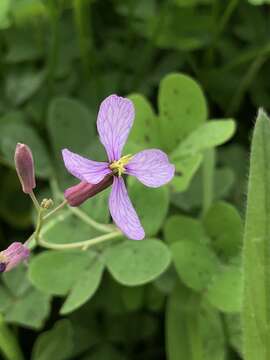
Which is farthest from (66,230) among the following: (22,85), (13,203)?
(22,85)

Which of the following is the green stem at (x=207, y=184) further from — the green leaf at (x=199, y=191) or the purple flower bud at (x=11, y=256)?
the purple flower bud at (x=11, y=256)

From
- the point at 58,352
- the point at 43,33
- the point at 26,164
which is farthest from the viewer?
the point at 43,33

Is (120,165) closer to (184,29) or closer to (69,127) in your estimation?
(69,127)

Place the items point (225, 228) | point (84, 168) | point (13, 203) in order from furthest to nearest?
point (13, 203), point (225, 228), point (84, 168)

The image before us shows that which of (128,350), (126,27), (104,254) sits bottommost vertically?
(128,350)

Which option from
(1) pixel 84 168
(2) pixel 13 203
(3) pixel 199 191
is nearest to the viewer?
(1) pixel 84 168

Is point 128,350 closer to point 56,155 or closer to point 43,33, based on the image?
point 56,155

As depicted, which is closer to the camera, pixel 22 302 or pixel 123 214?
pixel 123 214

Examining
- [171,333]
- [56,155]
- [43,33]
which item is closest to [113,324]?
[171,333]

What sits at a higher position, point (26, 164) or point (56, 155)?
point (26, 164)
